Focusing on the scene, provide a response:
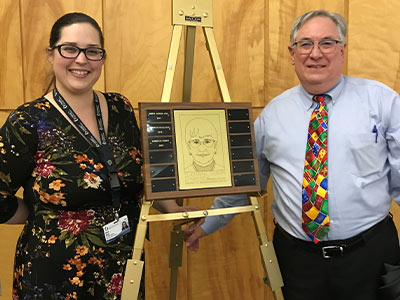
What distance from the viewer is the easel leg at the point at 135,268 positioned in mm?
1413

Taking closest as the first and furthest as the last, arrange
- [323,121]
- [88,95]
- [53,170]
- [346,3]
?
[53,170], [88,95], [323,121], [346,3]

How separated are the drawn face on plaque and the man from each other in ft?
1.04

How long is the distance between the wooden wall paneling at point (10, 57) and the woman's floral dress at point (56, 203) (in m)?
0.81

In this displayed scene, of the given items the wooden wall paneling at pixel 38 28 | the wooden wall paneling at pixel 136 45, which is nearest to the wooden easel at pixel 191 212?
the wooden wall paneling at pixel 136 45

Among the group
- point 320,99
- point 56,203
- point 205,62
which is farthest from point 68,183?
point 205,62

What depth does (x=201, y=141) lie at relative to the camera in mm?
1542

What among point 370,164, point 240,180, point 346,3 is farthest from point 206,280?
point 346,3

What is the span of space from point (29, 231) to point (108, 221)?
28cm

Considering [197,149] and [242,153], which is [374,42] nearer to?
[242,153]

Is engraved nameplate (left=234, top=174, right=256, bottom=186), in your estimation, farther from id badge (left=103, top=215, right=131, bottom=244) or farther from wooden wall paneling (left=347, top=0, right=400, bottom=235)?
wooden wall paneling (left=347, top=0, right=400, bottom=235)

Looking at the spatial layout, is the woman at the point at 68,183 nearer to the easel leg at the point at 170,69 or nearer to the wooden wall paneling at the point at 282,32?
the easel leg at the point at 170,69

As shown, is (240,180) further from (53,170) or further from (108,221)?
(53,170)

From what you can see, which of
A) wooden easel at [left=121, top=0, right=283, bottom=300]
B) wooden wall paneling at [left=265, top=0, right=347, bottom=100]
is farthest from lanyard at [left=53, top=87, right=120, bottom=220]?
wooden wall paneling at [left=265, top=0, right=347, bottom=100]

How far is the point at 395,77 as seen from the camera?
2393mm
